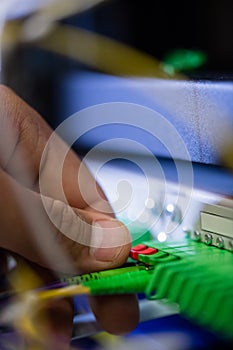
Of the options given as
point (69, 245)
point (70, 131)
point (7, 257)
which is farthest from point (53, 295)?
point (70, 131)

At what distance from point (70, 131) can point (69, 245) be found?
28 centimetres

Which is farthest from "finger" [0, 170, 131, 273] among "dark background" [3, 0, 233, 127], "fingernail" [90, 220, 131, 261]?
"dark background" [3, 0, 233, 127]

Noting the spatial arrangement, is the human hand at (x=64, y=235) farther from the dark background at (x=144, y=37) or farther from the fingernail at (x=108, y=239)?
the dark background at (x=144, y=37)

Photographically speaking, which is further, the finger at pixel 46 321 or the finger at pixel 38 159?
the finger at pixel 38 159

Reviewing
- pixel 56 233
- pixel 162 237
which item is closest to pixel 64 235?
pixel 56 233

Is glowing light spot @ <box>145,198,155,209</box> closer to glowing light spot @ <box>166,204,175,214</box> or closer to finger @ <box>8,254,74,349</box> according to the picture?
glowing light spot @ <box>166,204,175,214</box>

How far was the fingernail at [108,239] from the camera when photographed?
0.59 m

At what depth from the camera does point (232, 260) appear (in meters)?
0.50

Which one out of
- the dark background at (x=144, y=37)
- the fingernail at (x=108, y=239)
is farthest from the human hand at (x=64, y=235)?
the dark background at (x=144, y=37)

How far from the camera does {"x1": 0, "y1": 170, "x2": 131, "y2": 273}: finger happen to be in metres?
0.59

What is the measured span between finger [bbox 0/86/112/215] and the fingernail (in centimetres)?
9

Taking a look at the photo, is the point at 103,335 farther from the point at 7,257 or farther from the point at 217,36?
the point at 217,36

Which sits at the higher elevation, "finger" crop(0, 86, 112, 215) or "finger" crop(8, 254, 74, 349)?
"finger" crop(0, 86, 112, 215)

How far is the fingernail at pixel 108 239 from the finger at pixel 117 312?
0.15 ft
